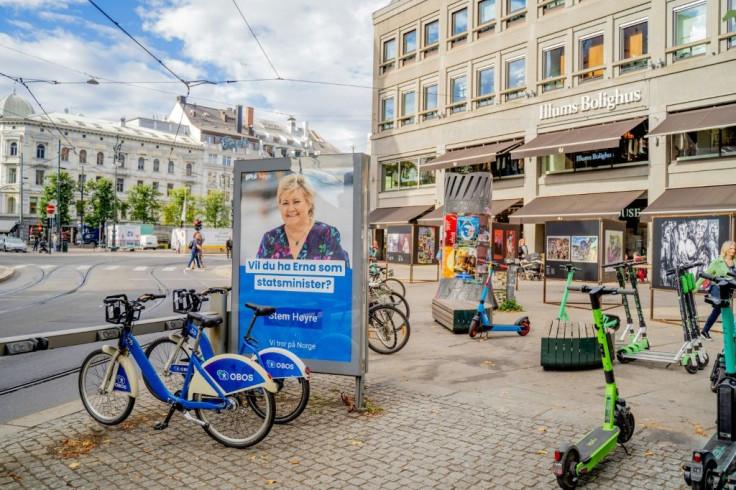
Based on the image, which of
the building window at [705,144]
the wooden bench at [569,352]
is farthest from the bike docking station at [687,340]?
the building window at [705,144]

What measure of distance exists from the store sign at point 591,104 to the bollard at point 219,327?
2190 cm

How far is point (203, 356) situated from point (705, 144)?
2206cm

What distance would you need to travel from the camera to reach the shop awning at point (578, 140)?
22234 millimetres

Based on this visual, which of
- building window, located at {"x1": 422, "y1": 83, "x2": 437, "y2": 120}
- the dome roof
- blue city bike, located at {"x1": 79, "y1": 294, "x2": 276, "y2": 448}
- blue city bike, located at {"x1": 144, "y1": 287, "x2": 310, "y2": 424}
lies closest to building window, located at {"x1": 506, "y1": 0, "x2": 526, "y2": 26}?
building window, located at {"x1": 422, "y1": 83, "x2": 437, "y2": 120}

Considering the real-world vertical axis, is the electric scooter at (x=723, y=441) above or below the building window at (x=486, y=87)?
below

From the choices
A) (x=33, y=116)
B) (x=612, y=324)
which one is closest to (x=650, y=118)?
(x=612, y=324)

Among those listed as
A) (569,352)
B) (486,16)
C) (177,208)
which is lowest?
(569,352)

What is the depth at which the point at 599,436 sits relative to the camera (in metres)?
3.91

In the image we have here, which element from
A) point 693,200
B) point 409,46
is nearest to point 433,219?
point 409,46

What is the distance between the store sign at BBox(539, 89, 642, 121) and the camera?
23145 millimetres

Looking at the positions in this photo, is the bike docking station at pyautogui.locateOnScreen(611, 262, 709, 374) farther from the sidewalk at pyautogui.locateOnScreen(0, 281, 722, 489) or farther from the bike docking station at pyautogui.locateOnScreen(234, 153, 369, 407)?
the bike docking station at pyautogui.locateOnScreen(234, 153, 369, 407)

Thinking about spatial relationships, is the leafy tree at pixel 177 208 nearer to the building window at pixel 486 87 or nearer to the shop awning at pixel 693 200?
the building window at pixel 486 87

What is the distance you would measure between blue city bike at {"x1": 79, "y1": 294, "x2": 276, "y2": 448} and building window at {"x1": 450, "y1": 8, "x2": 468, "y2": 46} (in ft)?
96.5

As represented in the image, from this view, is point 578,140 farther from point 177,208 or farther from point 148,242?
point 177,208
